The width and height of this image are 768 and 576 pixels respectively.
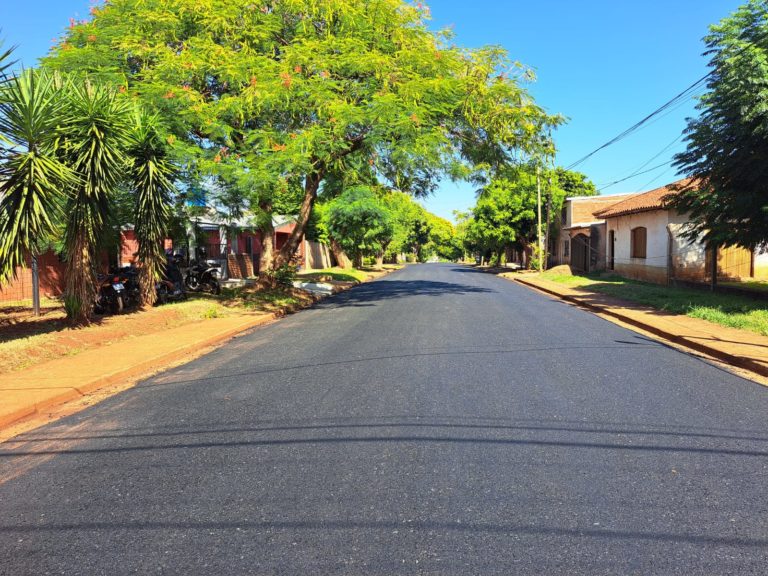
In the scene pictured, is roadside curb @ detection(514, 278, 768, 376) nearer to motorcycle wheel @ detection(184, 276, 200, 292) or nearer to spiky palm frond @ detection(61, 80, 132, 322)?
spiky palm frond @ detection(61, 80, 132, 322)

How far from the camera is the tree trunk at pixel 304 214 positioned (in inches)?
672

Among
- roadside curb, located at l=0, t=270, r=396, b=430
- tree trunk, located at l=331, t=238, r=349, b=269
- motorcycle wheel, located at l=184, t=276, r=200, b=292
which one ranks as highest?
tree trunk, located at l=331, t=238, r=349, b=269

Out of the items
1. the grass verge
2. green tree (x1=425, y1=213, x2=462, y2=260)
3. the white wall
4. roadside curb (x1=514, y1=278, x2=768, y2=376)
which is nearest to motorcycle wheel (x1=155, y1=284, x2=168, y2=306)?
the grass verge

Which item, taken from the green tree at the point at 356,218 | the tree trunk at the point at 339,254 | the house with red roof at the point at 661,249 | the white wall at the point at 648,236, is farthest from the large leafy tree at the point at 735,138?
the tree trunk at the point at 339,254

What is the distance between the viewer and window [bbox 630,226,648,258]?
26.4 m

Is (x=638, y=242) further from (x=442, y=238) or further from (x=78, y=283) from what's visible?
(x=442, y=238)

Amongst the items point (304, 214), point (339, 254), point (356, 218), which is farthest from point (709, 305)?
point (339, 254)

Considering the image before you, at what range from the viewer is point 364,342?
32.4 ft

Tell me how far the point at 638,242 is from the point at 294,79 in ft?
66.2

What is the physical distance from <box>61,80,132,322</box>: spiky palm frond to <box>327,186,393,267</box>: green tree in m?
23.3

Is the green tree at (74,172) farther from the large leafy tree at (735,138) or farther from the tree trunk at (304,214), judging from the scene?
the large leafy tree at (735,138)

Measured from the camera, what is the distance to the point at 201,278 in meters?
18.6

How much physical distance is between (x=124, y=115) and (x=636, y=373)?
1044 cm

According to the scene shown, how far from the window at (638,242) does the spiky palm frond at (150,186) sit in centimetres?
2141
